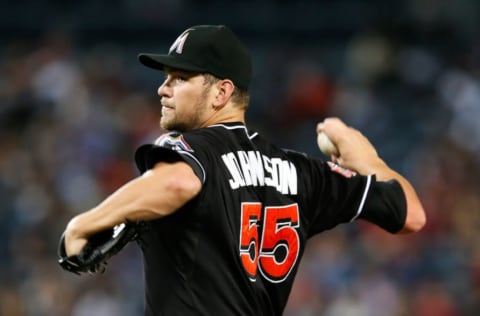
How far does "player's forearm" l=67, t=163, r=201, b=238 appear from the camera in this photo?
121 inches

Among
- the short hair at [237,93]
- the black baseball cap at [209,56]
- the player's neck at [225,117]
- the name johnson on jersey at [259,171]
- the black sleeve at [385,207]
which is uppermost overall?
the black baseball cap at [209,56]

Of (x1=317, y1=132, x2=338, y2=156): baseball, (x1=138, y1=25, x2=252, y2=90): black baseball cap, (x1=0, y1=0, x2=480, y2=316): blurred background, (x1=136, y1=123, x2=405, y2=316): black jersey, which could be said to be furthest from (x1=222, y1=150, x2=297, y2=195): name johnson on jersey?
(x1=0, y1=0, x2=480, y2=316): blurred background

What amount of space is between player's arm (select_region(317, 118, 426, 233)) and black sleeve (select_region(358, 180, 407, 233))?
4 centimetres

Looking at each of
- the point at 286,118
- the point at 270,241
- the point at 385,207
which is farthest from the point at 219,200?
the point at 286,118

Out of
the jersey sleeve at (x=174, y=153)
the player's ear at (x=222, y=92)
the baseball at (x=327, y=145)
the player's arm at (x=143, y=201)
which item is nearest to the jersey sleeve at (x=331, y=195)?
the baseball at (x=327, y=145)

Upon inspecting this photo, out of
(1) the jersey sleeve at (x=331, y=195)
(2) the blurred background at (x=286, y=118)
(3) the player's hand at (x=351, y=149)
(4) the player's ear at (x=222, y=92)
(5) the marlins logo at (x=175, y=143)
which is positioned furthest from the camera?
(2) the blurred background at (x=286, y=118)

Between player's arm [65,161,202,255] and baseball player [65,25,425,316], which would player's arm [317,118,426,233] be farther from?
player's arm [65,161,202,255]

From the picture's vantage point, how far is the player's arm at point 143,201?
308 cm

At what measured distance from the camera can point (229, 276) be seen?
343 cm

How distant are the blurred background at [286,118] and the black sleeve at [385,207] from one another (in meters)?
3.96

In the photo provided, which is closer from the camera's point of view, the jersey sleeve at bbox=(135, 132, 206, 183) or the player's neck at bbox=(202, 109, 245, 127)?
the jersey sleeve at bbox=(135, 132, 206, 183)

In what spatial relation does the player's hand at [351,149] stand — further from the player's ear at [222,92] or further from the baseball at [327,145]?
the player's ear at [222,92]

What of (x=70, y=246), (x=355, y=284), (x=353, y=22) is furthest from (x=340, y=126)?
(x=353, y=22)

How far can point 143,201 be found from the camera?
308cm
